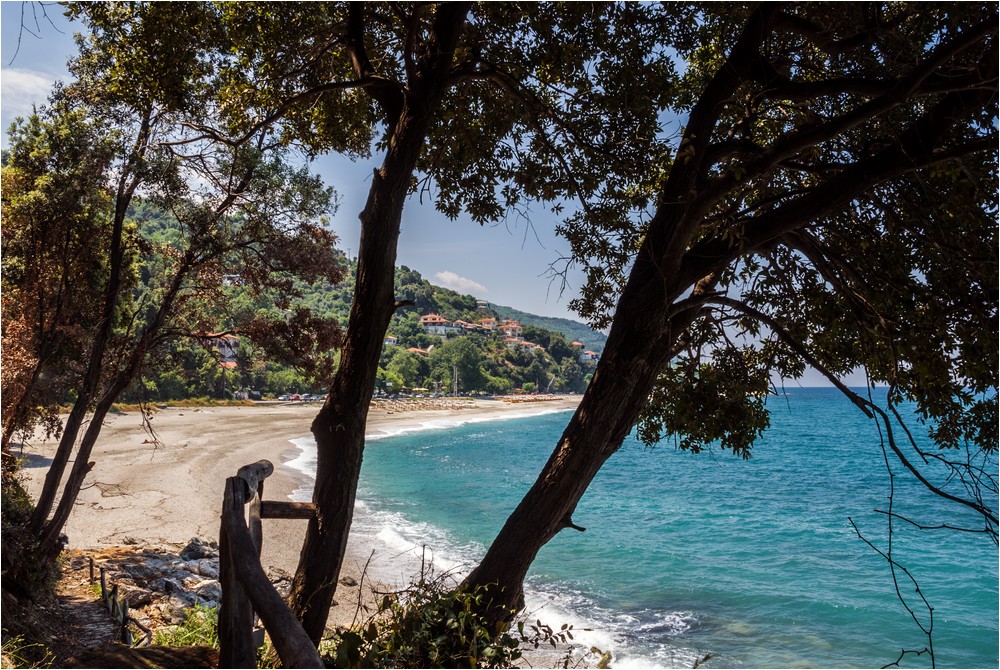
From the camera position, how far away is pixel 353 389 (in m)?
4.03

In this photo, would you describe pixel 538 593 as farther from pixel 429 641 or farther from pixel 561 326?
pixel 561 326

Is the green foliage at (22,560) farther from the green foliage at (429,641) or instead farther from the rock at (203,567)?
the green foliage at (429,641)

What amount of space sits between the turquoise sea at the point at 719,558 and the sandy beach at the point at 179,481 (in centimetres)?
210

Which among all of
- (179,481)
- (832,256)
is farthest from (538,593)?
(179,481)

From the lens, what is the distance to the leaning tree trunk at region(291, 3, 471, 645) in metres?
4.00

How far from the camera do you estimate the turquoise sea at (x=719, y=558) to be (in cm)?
1170

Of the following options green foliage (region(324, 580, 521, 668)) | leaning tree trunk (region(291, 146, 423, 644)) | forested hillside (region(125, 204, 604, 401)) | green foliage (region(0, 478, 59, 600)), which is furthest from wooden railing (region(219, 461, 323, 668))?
forested hillside (region(125, 204, 604, 401))

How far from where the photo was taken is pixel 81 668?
11.1 feet

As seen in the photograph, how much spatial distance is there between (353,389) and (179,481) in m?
20.3

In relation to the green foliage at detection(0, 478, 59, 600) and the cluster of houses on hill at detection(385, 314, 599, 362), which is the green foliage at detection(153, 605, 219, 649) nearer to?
the green foliage at detection(0, 478, 59, 600)

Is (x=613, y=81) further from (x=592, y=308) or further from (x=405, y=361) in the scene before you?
(x=405, y=361)

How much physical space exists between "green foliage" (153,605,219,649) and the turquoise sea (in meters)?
2.37

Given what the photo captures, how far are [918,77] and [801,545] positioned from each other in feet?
63.7

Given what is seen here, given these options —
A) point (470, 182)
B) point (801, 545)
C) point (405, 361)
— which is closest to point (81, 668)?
point (470, 182)
